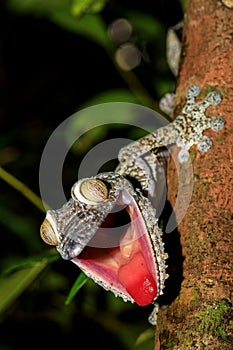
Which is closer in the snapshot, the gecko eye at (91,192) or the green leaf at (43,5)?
the gecko eye at (91,192)

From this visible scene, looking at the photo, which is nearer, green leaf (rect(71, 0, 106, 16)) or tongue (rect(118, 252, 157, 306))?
tongue (rect(118, 252, 157, 306))

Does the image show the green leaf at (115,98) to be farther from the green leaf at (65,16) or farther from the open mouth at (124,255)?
the open mouth at (124,255)

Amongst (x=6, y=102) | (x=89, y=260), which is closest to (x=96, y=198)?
(x=89, y=260)

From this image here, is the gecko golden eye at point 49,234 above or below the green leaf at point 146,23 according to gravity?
above

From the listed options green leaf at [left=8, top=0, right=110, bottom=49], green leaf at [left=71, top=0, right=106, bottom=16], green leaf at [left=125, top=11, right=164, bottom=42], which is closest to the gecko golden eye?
green leaf at [left=71, top=0, right=106, bottom=16]

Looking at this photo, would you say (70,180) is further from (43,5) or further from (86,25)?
(43,5)

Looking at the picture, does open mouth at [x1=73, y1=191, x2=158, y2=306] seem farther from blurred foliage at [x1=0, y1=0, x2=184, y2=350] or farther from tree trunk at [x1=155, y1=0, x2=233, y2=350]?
blurred foliage at [x1=0, y1=0, x2=184, y2=350]

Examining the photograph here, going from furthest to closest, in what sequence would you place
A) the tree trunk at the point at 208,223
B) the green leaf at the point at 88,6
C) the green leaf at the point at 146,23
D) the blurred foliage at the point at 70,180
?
the green leaf at the point at 146,23 → the blurred foliage at the point at 70,180 → the green leaf at the point at 88,6 → the tree trunk at the point at 208,223

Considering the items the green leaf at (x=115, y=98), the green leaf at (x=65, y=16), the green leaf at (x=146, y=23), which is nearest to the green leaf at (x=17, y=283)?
the green leaf at (x=115, y=98)
